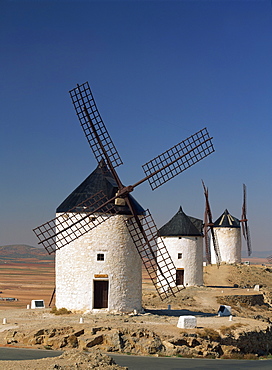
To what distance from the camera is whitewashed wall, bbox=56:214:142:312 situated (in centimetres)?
2523

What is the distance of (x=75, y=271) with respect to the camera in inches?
1000

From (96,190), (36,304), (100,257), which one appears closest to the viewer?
(100,257)

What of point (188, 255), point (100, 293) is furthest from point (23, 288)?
point (100, 293)

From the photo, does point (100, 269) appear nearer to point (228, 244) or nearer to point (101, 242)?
point (101, 242)

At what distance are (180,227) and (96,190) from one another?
1732 centimetres

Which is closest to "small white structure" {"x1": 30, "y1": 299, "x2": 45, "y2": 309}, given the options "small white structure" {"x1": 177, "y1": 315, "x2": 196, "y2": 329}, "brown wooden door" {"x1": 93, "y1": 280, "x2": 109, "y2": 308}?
"brown wooden door" {"x1": 93, "y1": 280, "x2": 109, "y2": 308}

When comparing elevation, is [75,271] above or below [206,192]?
below

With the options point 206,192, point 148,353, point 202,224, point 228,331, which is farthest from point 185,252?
point 148,353

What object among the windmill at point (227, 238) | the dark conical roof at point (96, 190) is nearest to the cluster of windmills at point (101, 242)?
the dark conical roof at point (96, 190)

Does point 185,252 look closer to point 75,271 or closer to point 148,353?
point 75,271

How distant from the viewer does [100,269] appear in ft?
82.8

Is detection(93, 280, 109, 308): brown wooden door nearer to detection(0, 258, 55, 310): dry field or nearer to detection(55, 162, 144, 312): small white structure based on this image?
detection(55, 162, 144, 312): small white structure

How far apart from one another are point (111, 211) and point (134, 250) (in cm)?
229

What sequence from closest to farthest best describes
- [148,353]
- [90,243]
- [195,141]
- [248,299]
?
[148,353] → [90,243] → [195,141] → [248,299]
